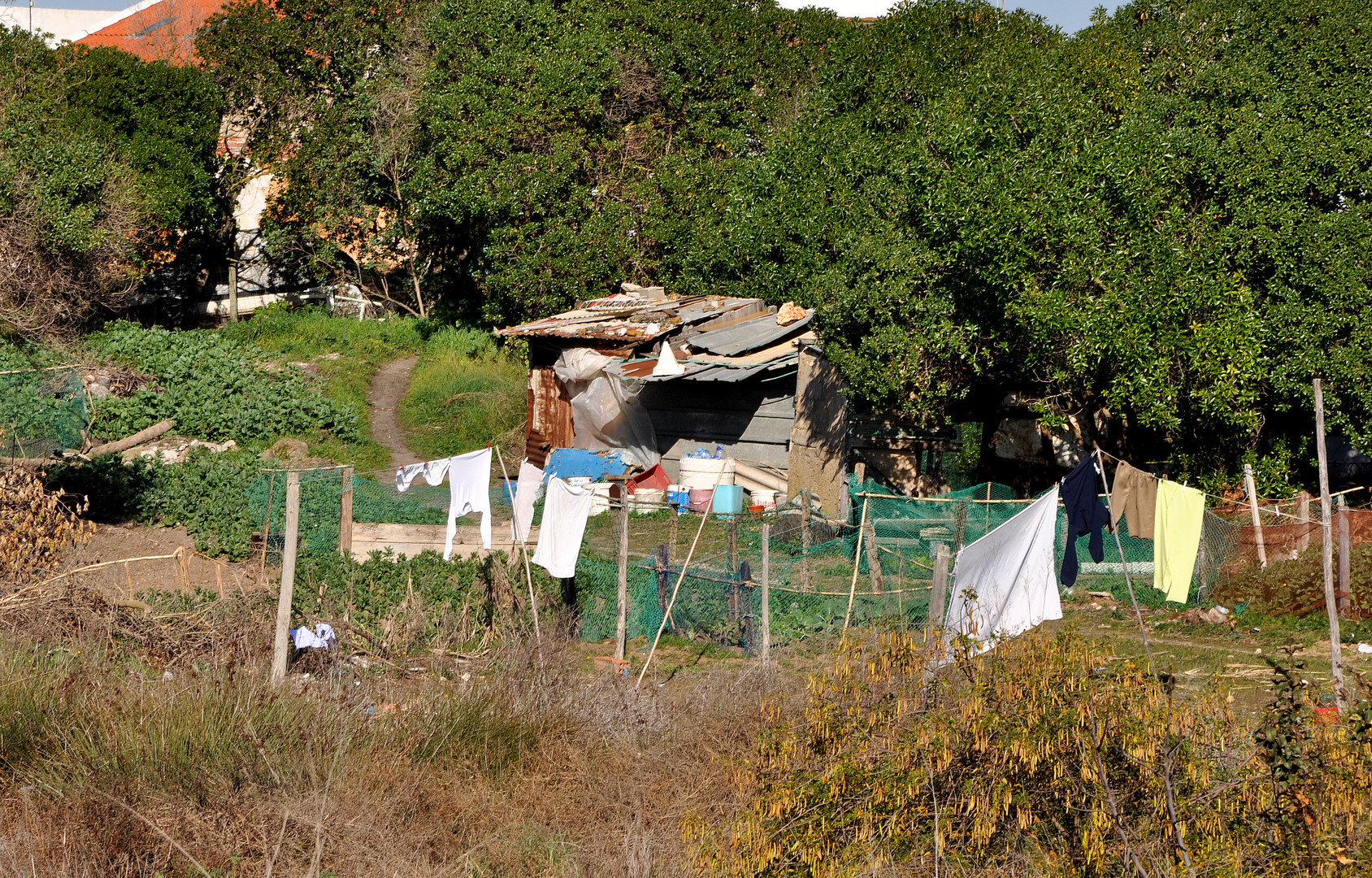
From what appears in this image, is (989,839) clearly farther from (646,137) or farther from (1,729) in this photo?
(646,137)

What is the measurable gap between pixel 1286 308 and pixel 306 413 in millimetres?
14668

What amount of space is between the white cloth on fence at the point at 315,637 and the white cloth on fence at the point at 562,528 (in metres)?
1.84

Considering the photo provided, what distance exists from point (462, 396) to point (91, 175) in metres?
7.73

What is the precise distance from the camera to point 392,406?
22.1m

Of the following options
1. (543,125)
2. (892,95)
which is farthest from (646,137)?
(892,95)

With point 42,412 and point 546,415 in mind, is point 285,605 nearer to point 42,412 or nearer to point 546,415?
point 42,412

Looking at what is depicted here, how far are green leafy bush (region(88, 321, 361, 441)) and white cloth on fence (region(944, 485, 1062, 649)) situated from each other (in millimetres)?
13522

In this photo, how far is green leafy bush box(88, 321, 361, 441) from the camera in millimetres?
18750

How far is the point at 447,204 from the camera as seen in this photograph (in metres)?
22.1

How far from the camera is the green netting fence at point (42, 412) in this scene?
14398mm

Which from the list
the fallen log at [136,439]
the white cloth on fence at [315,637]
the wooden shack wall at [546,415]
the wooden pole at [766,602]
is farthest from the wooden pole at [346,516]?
the fallen log at [136,439]

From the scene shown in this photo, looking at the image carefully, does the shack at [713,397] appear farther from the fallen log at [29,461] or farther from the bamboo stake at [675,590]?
the fallen log at [29,461]

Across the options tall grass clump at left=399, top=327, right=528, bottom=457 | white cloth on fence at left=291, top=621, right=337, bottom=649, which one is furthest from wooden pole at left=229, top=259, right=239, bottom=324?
white cloth on fence at left=291, top=621, right=337, bottom=649

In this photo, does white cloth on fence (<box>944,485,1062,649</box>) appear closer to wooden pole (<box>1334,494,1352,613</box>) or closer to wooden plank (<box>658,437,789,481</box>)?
A: wooden pole (<box>1334,494,1352,613</box>)
